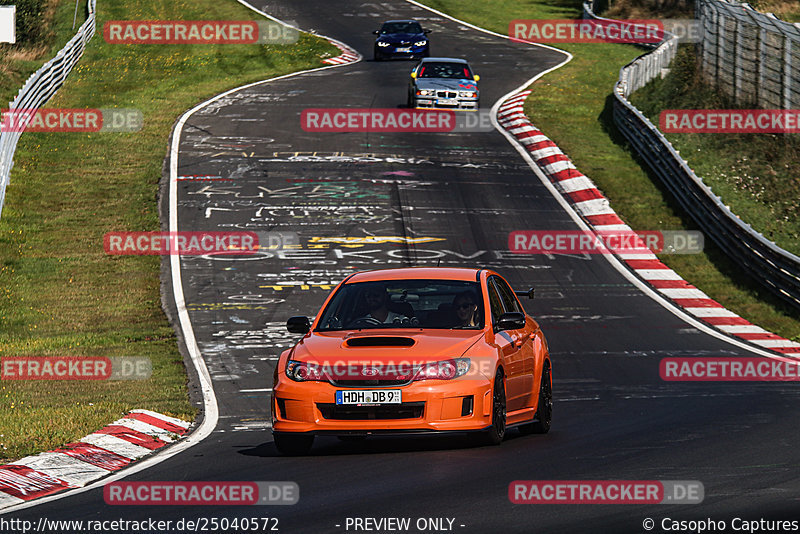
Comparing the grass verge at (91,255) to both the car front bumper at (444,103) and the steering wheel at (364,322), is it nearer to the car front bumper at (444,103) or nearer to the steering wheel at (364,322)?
the steering wheel at (364,322)

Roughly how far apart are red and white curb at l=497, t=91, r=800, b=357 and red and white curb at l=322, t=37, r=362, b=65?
35.2ft

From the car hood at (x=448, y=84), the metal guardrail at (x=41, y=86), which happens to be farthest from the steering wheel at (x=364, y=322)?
the car hood at (x=448, y=84)

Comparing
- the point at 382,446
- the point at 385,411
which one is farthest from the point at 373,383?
the point at 382,446

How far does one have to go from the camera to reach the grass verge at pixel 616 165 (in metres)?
21.3

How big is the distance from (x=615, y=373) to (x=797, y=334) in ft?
16.8

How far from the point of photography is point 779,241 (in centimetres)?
2330

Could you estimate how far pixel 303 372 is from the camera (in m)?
10.3

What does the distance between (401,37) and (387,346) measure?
126 ft

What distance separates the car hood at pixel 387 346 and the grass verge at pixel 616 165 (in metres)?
10.2

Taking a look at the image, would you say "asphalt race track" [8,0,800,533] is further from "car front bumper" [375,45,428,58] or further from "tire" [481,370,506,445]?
"car front bumper" [375,45,428,58]

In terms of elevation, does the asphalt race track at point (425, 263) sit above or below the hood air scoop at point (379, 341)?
below

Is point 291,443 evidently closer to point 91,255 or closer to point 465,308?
point 465,308

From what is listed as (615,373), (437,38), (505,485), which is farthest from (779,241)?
(437,38)

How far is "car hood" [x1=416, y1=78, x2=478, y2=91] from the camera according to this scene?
119ft
